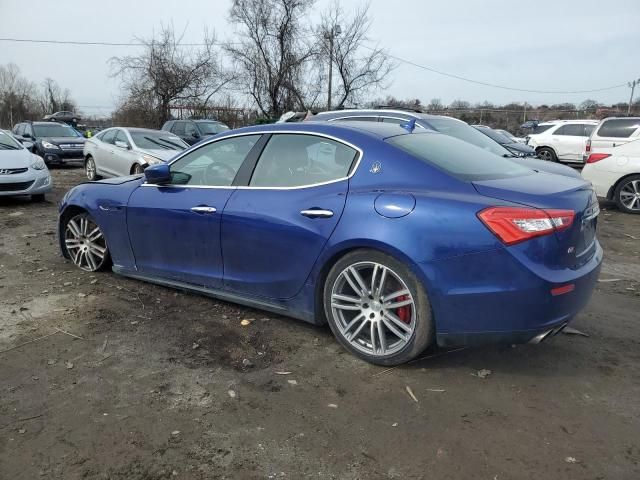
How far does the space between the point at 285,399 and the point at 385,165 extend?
1.56 meters

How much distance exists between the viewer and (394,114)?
8938mm

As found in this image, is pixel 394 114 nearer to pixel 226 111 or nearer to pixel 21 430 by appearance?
pixel 21 430

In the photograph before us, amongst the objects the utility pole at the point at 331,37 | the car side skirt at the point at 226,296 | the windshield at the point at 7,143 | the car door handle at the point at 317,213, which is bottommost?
the car side skirt at the point at 226,296

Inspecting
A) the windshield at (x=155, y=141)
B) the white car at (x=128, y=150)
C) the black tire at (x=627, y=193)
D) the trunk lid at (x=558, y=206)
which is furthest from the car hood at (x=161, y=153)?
the trunk lid at (x=558, y=206)

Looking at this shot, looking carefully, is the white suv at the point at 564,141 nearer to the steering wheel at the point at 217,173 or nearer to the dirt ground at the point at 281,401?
the dirt ground at the point at 281,401

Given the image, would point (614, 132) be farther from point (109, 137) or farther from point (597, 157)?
point (109, 137)

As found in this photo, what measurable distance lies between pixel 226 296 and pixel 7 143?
818 cm

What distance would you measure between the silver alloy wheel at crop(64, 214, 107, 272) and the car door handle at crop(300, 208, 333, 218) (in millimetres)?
2526

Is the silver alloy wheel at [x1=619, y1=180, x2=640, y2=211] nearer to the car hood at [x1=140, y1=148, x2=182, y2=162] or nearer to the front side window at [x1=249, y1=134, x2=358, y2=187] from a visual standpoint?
the front side window at [x1=249, y1=134, x2=358, y2=187]

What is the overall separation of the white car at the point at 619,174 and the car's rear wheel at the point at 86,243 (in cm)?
857

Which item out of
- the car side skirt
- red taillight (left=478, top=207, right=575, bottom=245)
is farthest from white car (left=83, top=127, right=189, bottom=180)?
red taillight (left=478, top=207, right=575, bottom=245)

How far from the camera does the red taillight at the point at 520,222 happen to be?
284 cm

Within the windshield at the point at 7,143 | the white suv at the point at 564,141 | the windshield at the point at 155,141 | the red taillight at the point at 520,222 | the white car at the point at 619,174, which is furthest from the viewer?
the white suv at the point at 564,141

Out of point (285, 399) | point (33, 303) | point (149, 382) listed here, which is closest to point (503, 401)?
point (285, 399)
